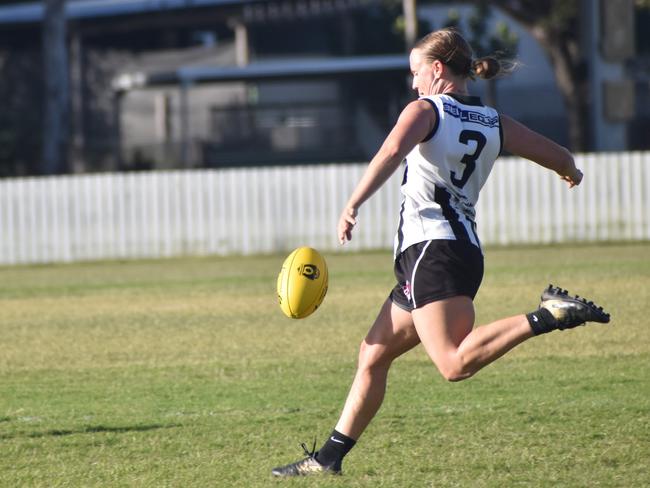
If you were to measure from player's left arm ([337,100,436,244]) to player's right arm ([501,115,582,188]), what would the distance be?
0.62m

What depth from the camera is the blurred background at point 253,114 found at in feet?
75.0

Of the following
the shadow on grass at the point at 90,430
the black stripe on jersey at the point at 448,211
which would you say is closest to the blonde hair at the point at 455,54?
the black stripe on jersey at the point at 448,211

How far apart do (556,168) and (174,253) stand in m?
17.2

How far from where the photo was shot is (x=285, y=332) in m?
12.3

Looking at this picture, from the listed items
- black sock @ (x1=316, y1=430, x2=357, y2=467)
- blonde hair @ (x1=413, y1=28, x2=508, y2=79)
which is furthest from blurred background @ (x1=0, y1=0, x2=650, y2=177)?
black sock @ (x1=316, y1=430, x2=357, y2=467)

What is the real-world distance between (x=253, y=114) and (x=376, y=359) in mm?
23506

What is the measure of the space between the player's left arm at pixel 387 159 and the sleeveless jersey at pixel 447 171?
5.4 inches

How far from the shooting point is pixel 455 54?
229 inches

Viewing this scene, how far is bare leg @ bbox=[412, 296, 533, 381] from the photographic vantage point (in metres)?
5.62

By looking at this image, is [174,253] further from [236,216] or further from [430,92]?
[430,92]

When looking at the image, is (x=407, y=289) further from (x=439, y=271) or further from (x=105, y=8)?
(x=105, y=8)

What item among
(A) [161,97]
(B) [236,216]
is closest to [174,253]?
(B) [236,216]

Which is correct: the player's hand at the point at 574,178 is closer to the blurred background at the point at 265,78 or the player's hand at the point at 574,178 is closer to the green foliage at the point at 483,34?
the blurred background at the point at 265,78

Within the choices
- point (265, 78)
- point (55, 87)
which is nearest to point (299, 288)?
point (55, 87)
